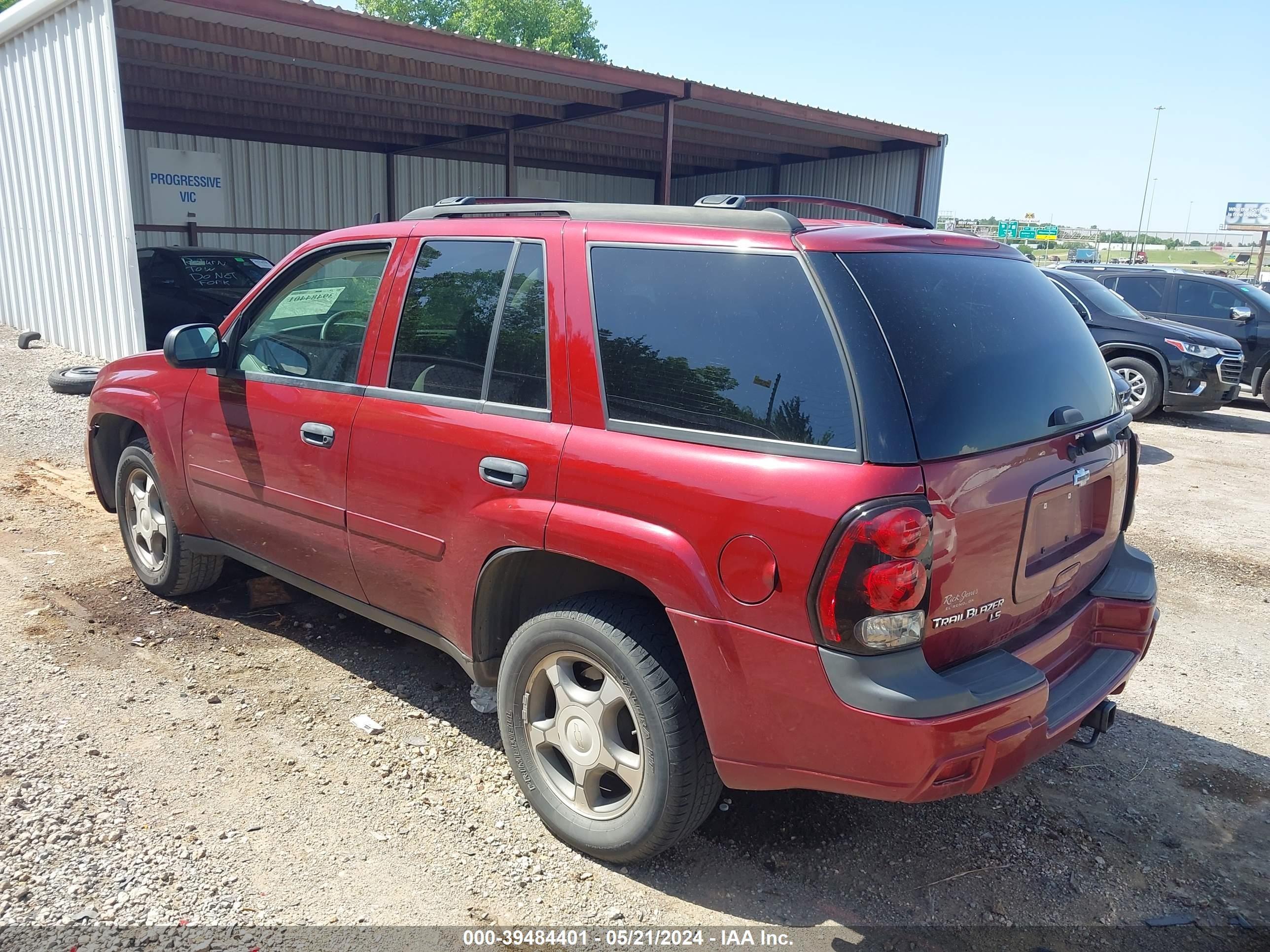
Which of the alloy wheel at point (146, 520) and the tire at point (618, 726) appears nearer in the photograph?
the tire at point (618, 726)

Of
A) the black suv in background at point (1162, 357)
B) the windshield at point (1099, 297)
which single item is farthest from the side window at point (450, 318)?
the windshield at point (1099, 297)

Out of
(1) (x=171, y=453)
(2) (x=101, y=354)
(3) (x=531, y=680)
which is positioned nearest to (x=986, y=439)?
(3) (x=531, y=680)

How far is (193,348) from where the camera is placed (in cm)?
Result: 402

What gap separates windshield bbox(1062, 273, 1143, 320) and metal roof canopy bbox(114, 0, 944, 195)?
219 inches

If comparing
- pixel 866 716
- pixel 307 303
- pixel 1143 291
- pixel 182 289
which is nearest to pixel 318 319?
pixel 307 303

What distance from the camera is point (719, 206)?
286cm

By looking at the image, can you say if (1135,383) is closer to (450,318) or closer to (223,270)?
(450,318)

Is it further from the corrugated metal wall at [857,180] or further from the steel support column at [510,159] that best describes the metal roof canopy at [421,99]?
the corrugated metal wall at [857,180]

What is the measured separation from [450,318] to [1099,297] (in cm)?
1103

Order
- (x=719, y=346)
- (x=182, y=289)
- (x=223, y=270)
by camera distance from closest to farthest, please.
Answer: (x=719, y=346)
(x=182, y=289)
(x=223, y=270)

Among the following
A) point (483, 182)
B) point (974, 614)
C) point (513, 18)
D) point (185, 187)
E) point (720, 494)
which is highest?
point (513, 18)

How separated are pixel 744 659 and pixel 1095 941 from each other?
1324 millimetres

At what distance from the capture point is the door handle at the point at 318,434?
356 cm

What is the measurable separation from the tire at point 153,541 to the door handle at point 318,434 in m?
1.29
